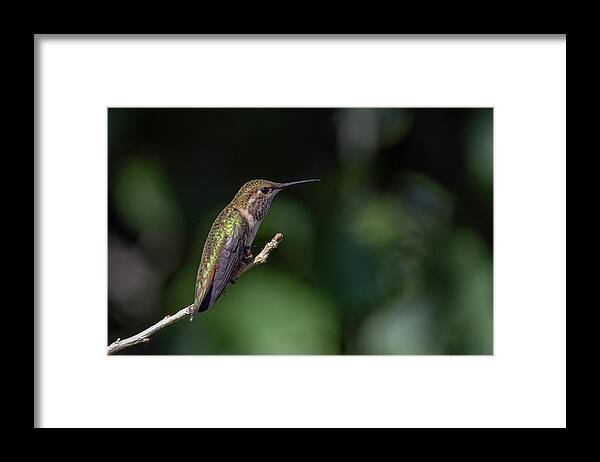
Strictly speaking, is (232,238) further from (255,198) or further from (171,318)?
(171,318)

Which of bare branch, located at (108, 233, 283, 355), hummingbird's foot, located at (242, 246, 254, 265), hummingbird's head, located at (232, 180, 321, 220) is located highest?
hummingbird's head, located at (232, 180, 321, 220)

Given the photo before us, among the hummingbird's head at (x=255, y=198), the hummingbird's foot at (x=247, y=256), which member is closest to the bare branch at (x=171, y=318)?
the hummingbird's foot at (x=247, y=256)

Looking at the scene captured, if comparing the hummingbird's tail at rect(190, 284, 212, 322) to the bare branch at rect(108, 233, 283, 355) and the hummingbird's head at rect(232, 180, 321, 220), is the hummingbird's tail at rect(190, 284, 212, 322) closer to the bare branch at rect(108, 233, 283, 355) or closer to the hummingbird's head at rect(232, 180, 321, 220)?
the bare branch at rect(108, 233, 283, 355)

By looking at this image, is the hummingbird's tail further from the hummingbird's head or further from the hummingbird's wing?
the hummingbird's head

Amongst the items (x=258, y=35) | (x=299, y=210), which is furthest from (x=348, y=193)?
(x=258, y=35)

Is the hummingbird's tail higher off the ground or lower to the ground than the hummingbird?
lower

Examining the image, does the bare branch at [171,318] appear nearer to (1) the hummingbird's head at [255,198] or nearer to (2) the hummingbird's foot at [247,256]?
(2) the hummingbird's foot at [247,256]

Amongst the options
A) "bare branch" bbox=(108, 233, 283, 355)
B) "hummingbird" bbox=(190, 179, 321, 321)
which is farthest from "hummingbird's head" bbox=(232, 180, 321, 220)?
"bare branch" bbox=(108, 233, 283, 355)
